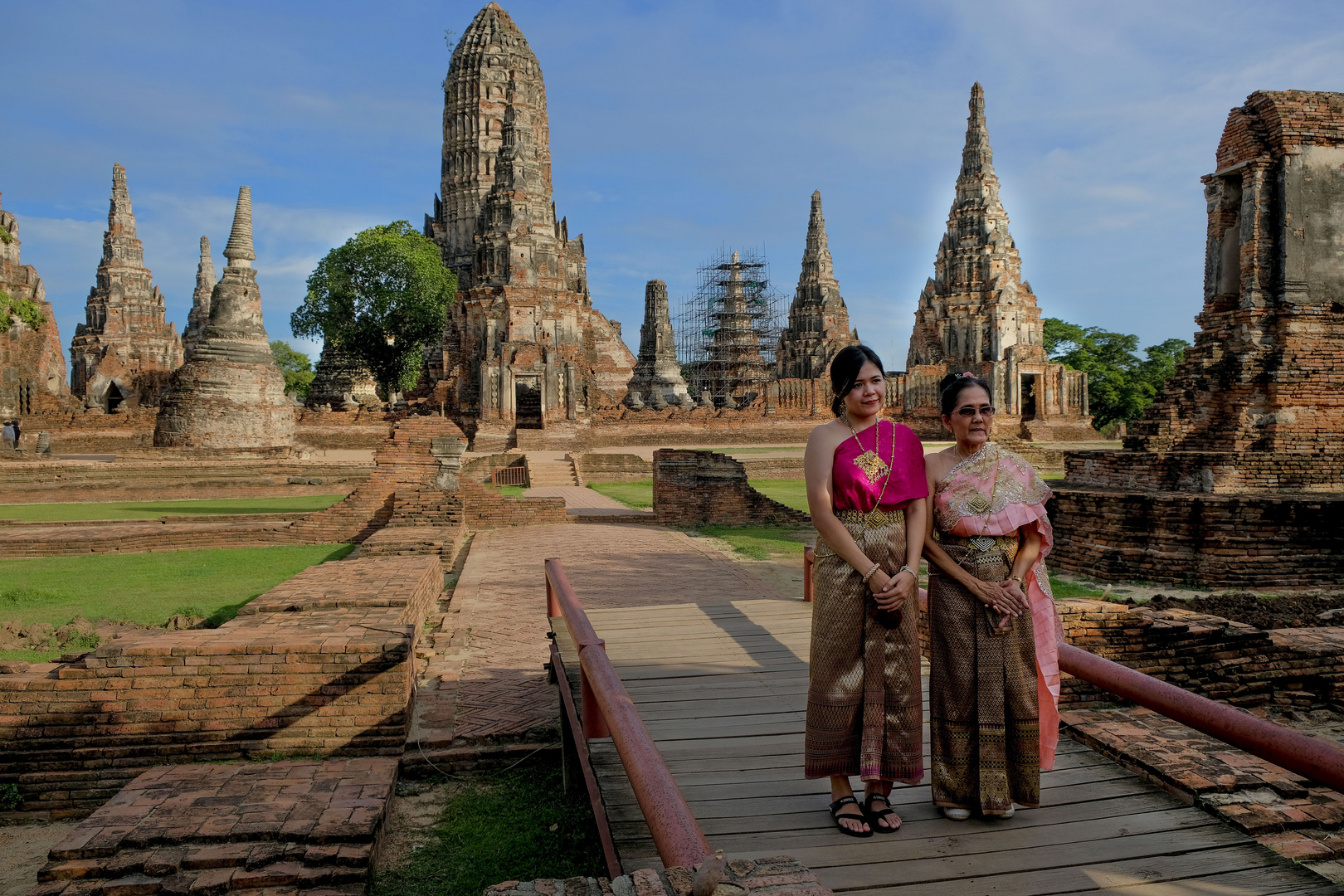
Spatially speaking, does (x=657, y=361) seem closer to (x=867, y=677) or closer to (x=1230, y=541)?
(x=1230, y=541)

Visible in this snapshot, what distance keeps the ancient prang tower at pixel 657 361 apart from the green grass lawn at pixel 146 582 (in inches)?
1262

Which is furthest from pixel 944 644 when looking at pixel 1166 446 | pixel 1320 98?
pixel 1320 98

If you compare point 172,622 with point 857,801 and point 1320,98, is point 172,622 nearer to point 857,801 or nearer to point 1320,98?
point 857,801

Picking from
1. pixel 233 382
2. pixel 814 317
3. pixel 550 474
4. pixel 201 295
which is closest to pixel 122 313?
pixel 201 295

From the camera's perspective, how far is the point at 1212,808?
2.82 m

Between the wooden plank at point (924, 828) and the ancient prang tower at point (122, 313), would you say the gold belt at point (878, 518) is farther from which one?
the ancient prang tower at point (122, 313)

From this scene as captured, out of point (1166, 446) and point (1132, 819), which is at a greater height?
point (1166, 446)

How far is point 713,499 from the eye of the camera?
13695 millimetres

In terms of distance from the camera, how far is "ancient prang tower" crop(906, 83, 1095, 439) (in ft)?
122

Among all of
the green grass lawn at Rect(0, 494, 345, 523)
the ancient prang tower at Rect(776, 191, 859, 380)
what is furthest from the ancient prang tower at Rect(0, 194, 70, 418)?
the ancient prang tower at Rect(776, 191, 859, 380)

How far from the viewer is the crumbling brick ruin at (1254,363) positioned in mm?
10266

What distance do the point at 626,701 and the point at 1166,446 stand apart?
11222 mm

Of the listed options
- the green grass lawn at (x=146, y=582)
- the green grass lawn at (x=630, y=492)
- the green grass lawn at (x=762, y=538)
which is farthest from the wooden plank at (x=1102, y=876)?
the green grass lawn at (x=630, y=492)

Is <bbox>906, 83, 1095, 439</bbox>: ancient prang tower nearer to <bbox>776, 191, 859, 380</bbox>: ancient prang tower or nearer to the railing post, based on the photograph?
<bbox>776, 191, 859, 380</bbox>: ancient prang tower
